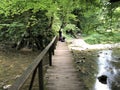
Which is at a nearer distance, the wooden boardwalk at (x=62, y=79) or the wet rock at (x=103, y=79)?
the wooden boardwalk at (x=62, y=79)

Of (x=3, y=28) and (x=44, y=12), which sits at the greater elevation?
(x=44, y=12)

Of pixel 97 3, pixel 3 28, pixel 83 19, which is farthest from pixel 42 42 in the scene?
pixel 83 19

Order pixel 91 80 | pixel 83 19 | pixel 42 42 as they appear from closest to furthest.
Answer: pixel 91 80, pixel 42 42, pixel 83 19

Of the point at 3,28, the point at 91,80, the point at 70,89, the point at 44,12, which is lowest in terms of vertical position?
the point at 91,80

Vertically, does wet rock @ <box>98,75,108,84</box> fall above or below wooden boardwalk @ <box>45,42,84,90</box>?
below

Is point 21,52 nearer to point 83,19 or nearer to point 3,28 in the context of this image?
point 3,28

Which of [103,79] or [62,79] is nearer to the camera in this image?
[62,79]

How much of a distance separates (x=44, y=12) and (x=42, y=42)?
2324mm

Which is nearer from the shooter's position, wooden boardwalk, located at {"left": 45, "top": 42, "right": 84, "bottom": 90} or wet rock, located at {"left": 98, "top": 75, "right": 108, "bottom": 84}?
wooden boardwalk, located at {"left": 45, "top": 42, "right": 84, "bottom": 90}

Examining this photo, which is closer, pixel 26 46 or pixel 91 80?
pixel 91 80

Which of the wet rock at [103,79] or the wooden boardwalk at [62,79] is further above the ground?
the wooden boardwalk at [62,79]

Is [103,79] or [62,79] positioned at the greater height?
[62,79]

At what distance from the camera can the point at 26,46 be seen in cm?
1839

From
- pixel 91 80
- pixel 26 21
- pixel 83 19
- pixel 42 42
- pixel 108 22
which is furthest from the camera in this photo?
pixel 83 19
